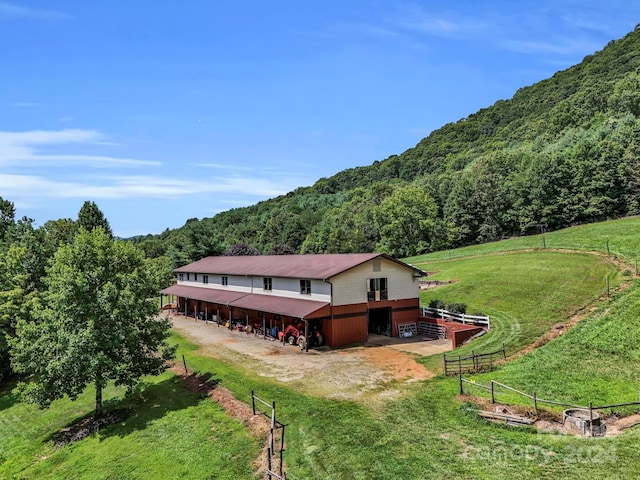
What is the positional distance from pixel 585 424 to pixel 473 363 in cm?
831

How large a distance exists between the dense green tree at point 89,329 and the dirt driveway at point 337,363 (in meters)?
6.28

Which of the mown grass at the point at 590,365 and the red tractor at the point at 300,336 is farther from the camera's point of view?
the red tractor at the point at 300,336

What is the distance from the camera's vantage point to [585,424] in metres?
13.6

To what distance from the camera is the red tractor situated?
95.4 feet

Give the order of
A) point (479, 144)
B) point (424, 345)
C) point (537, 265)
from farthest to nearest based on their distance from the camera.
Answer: point (479, 144)
point (537, 265)
point (424, 345)

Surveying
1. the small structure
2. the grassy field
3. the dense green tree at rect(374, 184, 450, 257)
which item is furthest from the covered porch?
the dense green tree at rect(374, 184, 450, 257)

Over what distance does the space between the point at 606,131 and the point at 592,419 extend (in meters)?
74.4

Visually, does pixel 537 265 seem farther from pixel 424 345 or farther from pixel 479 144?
pixel 479 144

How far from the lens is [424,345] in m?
28.5

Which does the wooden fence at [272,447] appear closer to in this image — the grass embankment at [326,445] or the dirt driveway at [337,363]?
the grass embankment at [326,445]

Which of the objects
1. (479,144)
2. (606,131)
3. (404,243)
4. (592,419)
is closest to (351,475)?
(592,419)

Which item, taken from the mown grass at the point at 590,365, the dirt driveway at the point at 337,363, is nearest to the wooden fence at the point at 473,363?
the mown grass at the point at 590,365

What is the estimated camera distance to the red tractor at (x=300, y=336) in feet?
95.4

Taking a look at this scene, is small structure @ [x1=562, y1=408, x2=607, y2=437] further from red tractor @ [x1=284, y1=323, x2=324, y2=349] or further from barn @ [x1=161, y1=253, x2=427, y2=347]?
red tractor @ [x1=284, y1=323, x2=324, y2=349]
